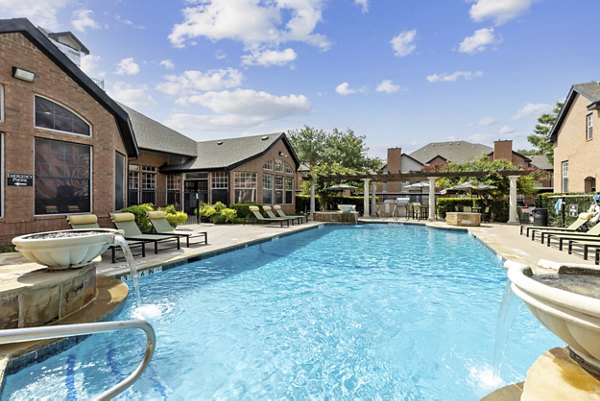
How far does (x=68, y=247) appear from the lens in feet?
14.1

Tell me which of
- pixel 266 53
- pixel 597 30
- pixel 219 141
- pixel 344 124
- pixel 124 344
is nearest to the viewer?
pixel 124 344

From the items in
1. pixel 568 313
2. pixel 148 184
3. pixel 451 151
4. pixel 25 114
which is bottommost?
pixel 568 313

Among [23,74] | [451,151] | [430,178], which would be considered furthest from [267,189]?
[451,151]

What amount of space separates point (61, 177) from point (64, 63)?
3186 mm

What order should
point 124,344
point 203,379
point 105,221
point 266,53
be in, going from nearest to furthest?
point 203,379 → point 124,344 → point 105,221 → point 266,53

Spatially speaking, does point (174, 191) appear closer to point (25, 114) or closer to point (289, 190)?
point (289, 190)

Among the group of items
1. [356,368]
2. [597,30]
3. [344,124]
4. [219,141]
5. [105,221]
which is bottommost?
[356,368]

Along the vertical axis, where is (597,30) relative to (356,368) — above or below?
above

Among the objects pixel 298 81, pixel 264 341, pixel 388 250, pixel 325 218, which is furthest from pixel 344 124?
pixel 264 341

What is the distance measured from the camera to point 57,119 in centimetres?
892

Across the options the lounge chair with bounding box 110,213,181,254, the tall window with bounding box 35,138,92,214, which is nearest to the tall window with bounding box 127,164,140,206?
the tall window with bounding box 35,138,92,214

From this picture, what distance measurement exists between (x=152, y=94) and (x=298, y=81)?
9226 millimetres

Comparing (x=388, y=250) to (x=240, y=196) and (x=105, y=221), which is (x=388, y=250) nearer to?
(x=105, y=221)

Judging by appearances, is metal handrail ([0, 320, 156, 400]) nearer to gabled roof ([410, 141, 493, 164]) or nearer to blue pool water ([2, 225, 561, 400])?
blue pool water ([2, 225, 561, 400])
